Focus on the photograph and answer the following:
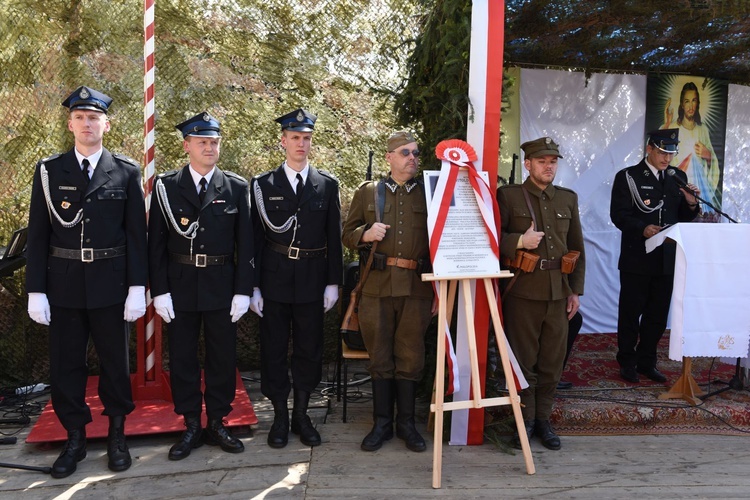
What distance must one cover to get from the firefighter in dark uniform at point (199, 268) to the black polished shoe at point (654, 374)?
10.9 feet

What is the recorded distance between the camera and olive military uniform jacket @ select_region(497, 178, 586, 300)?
4.21 metres

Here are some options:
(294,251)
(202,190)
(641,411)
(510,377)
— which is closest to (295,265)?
(294,251)

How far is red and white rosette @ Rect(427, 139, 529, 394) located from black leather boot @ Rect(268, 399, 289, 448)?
1125 millimetres

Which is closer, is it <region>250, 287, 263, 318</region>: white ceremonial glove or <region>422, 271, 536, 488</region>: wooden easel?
<region>422, 271, 536, 488</region>: wooden easel

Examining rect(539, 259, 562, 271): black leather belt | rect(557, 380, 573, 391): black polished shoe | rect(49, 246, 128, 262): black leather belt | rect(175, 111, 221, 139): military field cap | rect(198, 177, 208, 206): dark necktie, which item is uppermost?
rect(175, 111, 221, 139): military field cap

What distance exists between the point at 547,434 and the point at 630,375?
145cm

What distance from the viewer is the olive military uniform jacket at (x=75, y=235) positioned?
3795 mm

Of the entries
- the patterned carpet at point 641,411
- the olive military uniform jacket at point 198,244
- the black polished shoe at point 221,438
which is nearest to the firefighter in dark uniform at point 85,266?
the olive military uniform jacket at point 198,244

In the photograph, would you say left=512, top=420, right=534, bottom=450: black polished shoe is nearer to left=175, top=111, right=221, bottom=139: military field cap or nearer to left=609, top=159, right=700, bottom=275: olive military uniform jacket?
left=609, top=159, right=700, bottom=275: olive military uniform jacket

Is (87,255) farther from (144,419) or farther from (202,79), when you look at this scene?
(202,79)

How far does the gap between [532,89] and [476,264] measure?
3.59m

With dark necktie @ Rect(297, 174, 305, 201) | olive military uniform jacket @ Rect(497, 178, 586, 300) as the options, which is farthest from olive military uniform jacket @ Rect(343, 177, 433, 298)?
olive military uniform jacket @ Rect(497, 178, 586, 300)

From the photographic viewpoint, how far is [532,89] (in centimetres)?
691

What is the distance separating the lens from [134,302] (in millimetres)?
3900
